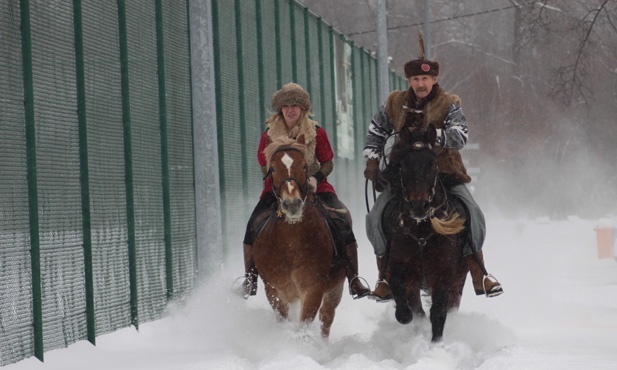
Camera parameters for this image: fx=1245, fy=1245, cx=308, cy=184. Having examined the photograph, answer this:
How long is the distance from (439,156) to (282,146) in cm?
131

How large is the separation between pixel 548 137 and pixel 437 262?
5637 cm

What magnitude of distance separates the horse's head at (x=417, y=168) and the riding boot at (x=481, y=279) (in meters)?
0.90

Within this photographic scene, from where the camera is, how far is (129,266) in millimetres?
12289

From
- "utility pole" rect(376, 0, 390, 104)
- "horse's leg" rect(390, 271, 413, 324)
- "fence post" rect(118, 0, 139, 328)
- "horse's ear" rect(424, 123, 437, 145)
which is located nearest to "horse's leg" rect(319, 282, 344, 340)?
"horse's leg" rect(390, 271, 413, 324)

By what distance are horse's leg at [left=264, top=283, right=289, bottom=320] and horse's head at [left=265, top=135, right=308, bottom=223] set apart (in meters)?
0.78

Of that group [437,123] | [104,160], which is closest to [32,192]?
[104,160]

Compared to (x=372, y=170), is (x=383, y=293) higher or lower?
lower

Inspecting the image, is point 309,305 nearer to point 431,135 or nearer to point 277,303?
point 277,303

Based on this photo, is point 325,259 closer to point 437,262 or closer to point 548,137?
point 437,262

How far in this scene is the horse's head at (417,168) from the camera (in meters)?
9.43

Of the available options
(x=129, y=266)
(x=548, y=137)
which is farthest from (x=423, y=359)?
(x=548, y=137)

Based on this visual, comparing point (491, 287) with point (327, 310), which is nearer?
point (491, 287)

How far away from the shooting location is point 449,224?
971 cm

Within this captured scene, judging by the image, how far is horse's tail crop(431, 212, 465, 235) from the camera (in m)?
9.62
